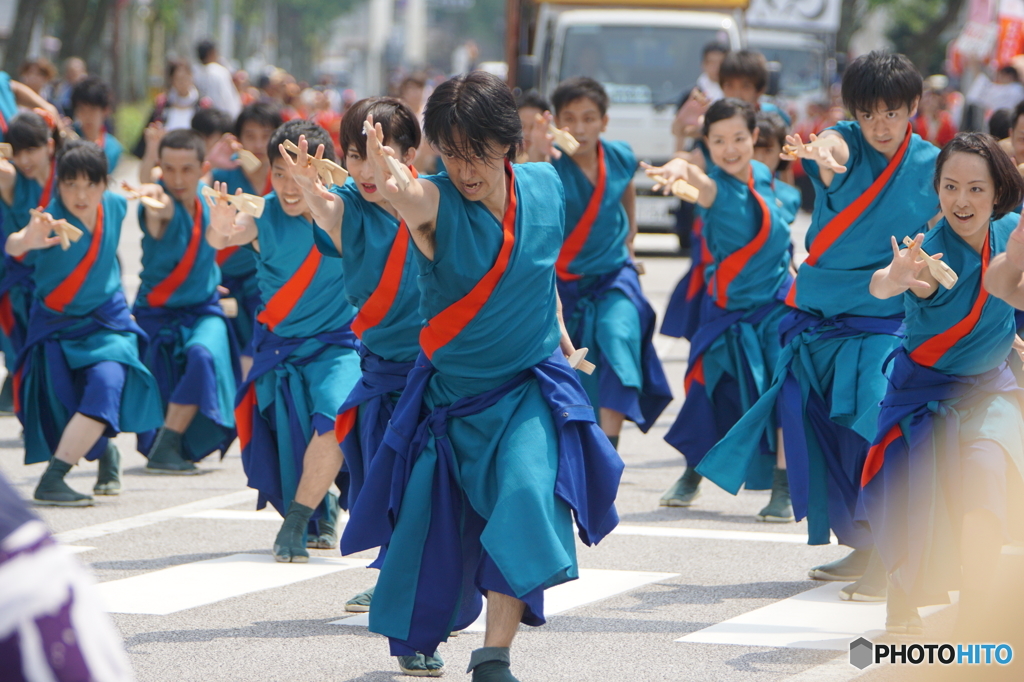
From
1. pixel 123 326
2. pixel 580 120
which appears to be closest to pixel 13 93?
pixel 123 326

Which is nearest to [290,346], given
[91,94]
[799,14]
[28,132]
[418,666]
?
[418,666]

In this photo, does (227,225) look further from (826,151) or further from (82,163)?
(826,151)

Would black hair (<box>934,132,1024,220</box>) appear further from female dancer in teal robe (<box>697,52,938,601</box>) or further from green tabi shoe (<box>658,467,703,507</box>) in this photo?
green tabi shoe (<box>658,467,703,507</box>)

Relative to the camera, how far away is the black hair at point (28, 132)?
8.45 m

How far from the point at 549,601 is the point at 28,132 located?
15.1 feet

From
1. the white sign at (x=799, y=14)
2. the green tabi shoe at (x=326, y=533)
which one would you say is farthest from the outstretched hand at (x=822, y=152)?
the white sign at (x=799, y=14)

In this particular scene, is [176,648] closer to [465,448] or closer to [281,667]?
[281,667]

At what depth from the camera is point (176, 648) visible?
474cm

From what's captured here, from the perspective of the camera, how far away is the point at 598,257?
25.3 ft

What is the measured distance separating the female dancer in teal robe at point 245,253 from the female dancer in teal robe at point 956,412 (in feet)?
15.3

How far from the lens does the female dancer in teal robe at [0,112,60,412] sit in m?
8.52

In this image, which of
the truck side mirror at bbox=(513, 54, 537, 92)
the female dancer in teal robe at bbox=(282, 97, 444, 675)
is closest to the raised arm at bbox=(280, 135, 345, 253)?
the female dancer in teal robe at bbox=(282, 97, 444, 675)

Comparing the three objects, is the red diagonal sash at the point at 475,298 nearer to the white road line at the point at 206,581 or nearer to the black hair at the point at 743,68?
the white road line at the point at 206,581

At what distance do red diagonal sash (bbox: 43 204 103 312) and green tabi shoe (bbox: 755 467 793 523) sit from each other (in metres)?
3.25
